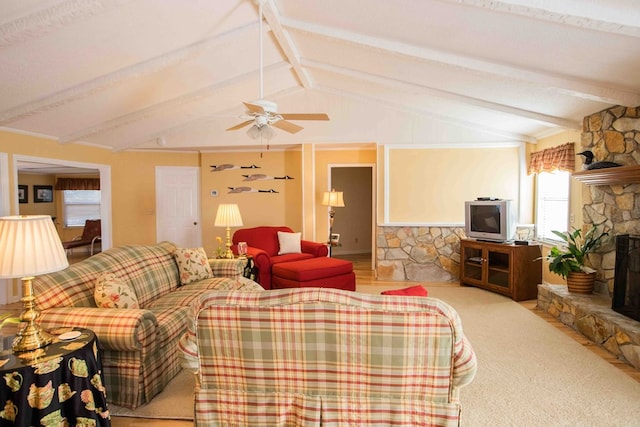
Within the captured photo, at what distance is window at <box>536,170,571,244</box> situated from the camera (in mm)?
5148

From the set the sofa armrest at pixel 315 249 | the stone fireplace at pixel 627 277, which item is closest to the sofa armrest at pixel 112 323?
the sofa armrest at pixel 315 249

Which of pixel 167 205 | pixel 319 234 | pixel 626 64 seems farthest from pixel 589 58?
pixel 167 205

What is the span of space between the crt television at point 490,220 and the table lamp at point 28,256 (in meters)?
4.94

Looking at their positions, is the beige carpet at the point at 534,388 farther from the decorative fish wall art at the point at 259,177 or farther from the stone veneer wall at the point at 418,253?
the decorative fish wall art at the point at 259,177

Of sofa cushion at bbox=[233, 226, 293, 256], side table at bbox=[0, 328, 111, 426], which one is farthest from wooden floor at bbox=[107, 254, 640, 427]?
sofa cushion at bbox=[233, 226, 293, 256]

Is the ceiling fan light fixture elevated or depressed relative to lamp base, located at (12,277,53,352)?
elevated

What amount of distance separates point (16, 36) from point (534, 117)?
499cm

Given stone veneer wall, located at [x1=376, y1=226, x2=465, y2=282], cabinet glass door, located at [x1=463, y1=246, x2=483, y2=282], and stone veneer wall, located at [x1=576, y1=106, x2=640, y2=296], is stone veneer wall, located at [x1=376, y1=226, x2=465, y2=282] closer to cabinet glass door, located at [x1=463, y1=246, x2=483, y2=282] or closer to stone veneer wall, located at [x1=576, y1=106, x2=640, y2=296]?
cabinet glass door, located at [x1=463, y1=246, x2=483, y2=282]

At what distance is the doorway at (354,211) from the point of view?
8945 mm

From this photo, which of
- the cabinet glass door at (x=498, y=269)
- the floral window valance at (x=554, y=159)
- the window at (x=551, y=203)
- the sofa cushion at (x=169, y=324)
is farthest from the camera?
the cabinet glass door at (x=498, y=269)

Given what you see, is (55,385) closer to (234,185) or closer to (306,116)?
(306,116)

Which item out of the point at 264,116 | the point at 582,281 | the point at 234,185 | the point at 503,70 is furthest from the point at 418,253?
the point at 264,116

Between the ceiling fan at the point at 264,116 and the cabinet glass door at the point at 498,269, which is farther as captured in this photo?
the cabinet glass door at the point at 498,269

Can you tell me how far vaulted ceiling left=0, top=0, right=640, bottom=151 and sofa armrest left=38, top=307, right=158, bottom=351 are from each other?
196 cm
